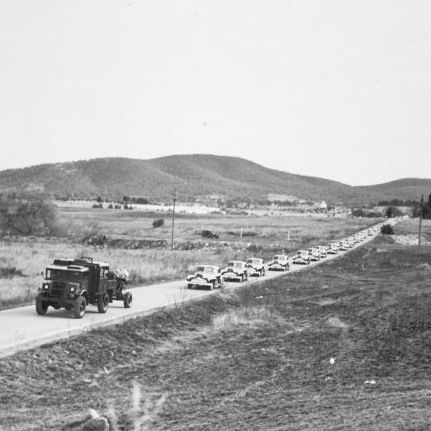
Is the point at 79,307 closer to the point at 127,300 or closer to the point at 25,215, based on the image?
the point at 127,300

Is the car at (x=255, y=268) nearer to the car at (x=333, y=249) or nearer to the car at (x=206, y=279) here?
the car at (x=206, y=279)

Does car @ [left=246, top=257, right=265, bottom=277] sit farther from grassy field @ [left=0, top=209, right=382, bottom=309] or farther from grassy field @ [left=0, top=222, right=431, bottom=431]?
grassy field @ [left=0, top=222, right=431, bottom=431]

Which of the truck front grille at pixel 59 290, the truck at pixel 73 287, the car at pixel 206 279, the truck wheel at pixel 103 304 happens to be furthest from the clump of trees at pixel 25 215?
the truck front grille at pixel 59 290

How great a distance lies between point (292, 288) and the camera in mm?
35969

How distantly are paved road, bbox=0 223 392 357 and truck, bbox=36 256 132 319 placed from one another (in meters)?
0.38

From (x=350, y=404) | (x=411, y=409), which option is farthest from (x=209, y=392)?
(x=411, y=409)

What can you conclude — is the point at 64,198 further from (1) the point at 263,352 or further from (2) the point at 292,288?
(1) the point at 263,352

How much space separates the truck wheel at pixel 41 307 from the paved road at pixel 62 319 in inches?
7.3

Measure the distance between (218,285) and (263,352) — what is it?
14.3 meters

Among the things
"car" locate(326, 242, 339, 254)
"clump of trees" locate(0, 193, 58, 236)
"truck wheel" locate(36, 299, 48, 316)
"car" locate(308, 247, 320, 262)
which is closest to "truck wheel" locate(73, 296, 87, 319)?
"truck wheel" locate(36, 299, 48, 316)

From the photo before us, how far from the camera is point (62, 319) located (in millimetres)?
21328

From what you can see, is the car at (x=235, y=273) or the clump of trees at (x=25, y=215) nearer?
the car at (x=235, y=273)

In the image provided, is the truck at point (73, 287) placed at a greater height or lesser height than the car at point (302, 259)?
greater

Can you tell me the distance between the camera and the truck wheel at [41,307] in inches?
848
